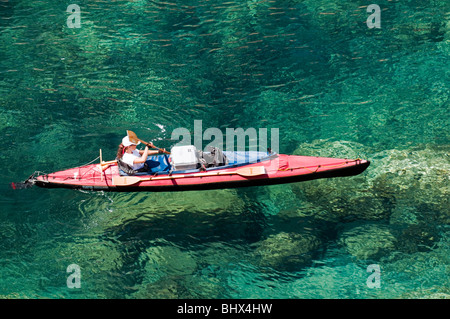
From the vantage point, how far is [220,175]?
12727mm

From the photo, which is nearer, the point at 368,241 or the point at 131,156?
the point at 368,241

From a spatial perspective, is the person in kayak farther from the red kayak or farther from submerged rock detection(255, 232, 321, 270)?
submerged rock detection(255, 232, 321, 270)

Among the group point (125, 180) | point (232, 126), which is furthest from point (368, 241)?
point (125, 180)

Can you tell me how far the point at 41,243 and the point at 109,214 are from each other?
187 centimetres

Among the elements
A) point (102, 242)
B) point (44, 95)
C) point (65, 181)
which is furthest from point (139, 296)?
point (44, 95)

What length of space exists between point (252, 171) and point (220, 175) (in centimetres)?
85

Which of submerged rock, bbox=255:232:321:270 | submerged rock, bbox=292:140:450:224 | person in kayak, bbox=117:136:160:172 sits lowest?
submerged rock, bbox=255:232:321:270

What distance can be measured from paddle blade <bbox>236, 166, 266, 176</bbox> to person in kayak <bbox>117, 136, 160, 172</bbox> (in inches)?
98.6

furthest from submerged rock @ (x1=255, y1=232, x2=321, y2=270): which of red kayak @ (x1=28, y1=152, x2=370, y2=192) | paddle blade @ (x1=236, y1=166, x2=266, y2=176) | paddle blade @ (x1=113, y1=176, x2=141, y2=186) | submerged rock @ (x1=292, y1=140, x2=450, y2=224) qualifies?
paddle blade @ (x1=113, y1=176, x2=141, y2=186)

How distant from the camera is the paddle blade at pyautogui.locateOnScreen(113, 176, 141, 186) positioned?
41.8ft

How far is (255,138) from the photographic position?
15.5m

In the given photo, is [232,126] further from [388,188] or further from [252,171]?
[388,188]
